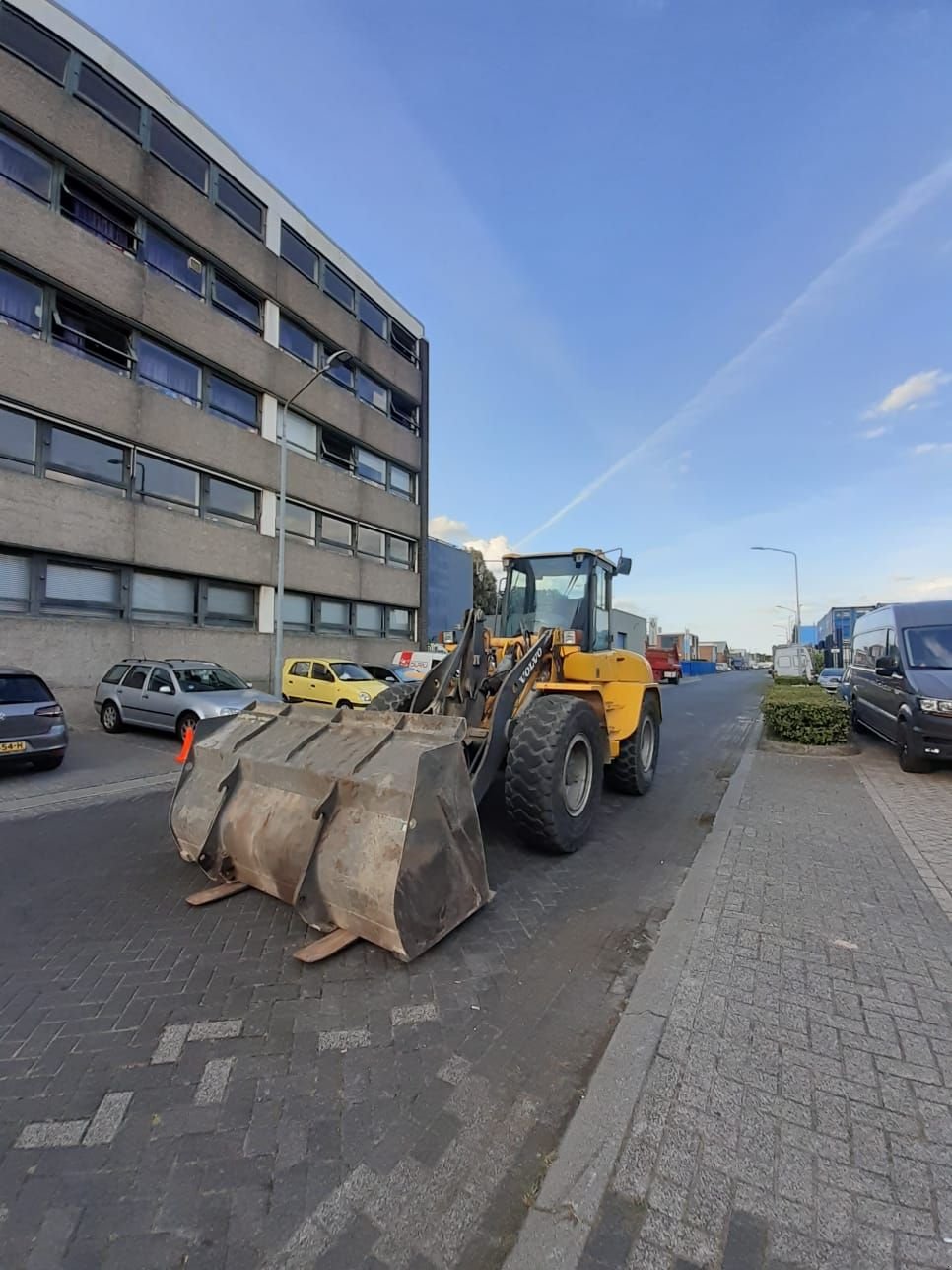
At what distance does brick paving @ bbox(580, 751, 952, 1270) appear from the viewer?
1736 mm

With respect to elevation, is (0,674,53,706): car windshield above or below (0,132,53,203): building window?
below

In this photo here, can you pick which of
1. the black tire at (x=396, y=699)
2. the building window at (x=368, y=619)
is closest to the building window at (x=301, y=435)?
the building window at (x=368, y=619)

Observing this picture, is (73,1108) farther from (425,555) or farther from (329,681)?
(425,555)

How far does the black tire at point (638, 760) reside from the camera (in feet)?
22.7

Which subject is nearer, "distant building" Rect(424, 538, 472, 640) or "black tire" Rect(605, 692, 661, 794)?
"black tire" Rect(605, 692, 661, 794)

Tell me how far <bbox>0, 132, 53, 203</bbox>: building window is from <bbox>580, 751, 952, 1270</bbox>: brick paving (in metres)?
18.3

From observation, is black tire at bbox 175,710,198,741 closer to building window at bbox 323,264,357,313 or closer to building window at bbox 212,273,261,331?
building window at bbox 212,273,261,331

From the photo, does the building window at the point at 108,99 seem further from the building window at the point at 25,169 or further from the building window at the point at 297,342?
the building window at the point at 297,342

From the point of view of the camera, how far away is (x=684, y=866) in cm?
499

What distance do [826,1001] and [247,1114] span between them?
2722 millimetres

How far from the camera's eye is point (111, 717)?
12.0m

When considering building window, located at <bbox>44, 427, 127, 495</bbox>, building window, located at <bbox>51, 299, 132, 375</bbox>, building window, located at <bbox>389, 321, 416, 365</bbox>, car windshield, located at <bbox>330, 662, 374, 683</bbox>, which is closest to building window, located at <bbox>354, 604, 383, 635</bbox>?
car windshield, located at <bbox>330, 662, 374, 683</bbox>

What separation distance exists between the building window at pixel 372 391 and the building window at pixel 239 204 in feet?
18.2

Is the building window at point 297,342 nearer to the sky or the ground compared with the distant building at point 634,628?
Result: nearer to the sky
